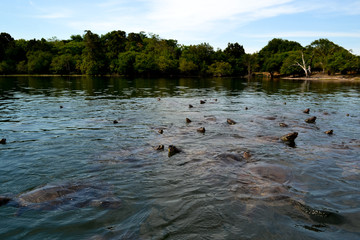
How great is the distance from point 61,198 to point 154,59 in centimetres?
10751

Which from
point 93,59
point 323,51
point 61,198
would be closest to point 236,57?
point 323,51

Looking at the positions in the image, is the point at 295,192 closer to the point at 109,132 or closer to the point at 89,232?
the point at 89,232

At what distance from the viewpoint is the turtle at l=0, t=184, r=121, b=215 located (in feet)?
23.1

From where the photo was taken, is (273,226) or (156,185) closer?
(273,226)

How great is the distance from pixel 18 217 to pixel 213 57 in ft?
402

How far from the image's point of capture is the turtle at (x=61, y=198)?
23.1ft

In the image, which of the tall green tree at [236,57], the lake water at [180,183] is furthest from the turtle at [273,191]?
the tall green tree at [236,57]

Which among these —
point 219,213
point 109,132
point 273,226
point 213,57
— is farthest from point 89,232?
point 213,57

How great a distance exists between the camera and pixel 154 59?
110312mm

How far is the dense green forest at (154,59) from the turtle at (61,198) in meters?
94.9

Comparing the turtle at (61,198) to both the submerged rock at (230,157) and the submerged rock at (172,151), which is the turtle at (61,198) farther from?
the submerged rock at (230,157)

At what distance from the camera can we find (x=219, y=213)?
6824 mm

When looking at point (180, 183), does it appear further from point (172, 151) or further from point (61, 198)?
point (61, 198)

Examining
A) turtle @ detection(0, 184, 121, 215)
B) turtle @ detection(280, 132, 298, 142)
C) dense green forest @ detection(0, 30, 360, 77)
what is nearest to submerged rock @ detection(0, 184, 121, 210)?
turtle @ detection(0, 184, 121, 215)
